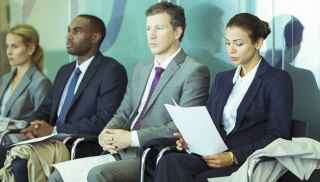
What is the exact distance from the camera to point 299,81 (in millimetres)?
3816

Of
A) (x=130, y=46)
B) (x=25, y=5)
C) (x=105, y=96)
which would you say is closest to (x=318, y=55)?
(x=105, y=96)

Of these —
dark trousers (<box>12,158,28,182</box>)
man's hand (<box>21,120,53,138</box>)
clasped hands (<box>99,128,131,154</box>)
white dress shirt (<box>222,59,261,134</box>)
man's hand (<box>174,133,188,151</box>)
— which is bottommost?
dark trousers (<box>12,158,28,182</box>)


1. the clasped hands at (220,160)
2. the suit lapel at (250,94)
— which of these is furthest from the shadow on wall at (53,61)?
the clasped hands at (220,160)

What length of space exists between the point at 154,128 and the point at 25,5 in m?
2.95

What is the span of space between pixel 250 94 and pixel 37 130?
161cm

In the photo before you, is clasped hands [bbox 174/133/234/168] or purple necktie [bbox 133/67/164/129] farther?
purple necktie [bbox 133/67/164/129]

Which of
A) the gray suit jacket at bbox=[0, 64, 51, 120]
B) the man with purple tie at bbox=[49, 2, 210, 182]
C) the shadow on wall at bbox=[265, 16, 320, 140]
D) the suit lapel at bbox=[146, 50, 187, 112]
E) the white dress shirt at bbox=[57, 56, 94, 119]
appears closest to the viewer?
the man with purple tie at bbox=[49, 2, 210, 182]

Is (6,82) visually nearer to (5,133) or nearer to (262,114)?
(5,133)

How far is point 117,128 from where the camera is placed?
3.75 metres

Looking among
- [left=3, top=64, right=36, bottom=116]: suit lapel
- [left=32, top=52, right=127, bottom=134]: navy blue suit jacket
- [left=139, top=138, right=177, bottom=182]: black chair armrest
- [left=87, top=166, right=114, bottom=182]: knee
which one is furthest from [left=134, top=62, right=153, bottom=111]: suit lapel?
[left=3, top=64, right=36, bottom=116]: suit lapel

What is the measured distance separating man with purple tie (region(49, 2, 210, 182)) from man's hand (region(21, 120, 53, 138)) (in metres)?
0.59

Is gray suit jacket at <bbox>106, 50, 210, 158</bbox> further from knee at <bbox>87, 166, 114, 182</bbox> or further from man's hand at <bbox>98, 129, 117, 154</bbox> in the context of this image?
knee at <bbox>87, 166, 114, 182</bbox>

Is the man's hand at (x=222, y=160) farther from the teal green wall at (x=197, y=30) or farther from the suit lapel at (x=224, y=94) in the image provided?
the teal green wall at (x=197, y=30)

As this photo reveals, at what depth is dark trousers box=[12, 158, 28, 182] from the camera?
368 cm
